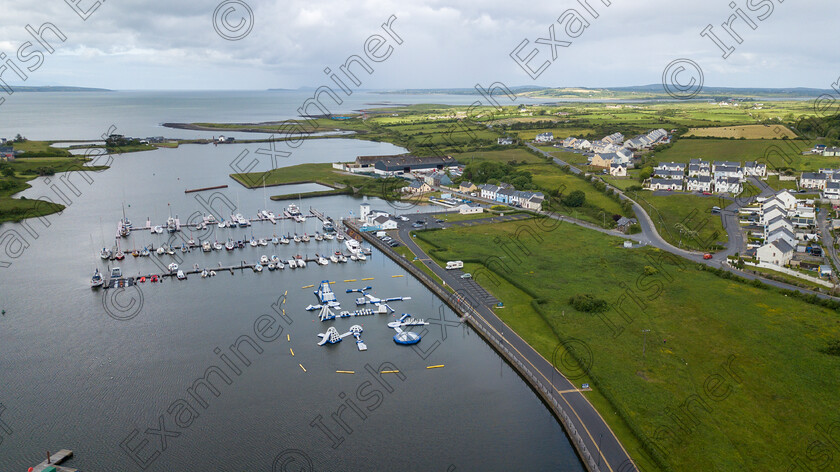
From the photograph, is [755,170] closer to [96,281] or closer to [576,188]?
[576,188]

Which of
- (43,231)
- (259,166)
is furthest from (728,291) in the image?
(259,166)

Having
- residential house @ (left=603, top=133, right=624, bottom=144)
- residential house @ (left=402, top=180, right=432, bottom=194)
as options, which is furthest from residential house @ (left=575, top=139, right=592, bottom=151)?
residential house @ (left=402, top=180, right=432, bottom=194)

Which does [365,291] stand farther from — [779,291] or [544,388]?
[779,291]

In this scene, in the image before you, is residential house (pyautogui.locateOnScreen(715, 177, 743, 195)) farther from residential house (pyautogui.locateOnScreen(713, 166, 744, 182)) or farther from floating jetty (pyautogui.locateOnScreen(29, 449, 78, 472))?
floating jetty (pyautogui.locateOnScreen(29, 449, 78, 472))

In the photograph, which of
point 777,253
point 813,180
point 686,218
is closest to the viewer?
point 777,253

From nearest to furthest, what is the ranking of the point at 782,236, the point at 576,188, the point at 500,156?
the point at 782,236 → the point at 576,188 → the point at 500,156

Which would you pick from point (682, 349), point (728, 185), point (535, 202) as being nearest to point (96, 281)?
point (682, 349)

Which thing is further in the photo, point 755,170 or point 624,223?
point 755,170
